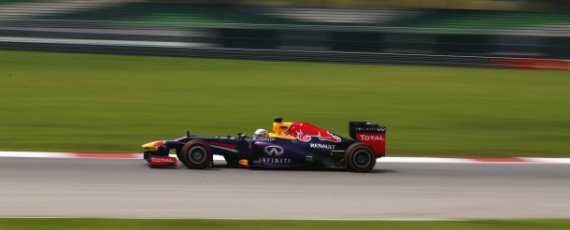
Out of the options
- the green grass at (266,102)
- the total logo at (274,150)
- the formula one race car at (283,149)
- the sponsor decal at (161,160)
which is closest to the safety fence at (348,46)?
the green grass at (266,102)

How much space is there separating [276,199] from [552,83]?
16033mm

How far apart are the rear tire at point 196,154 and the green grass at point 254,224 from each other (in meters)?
2.48

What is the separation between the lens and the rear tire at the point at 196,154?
9953 millimetres

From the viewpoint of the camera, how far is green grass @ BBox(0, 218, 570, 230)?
7.18 m

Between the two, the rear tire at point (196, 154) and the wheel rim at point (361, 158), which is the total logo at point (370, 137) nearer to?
the wheel rim at point (361, 158)

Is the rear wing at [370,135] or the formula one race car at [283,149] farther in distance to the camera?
the rear wing at [370,135]

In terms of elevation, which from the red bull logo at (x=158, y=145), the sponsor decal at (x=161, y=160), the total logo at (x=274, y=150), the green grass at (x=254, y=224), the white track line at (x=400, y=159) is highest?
the red bull logo at (x=158, y=145)

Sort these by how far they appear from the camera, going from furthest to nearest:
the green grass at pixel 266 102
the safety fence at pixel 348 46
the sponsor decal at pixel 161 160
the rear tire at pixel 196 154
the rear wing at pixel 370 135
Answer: the safety fence at pixel 348 46
the green grass at pixel 266 102
the rear wing at pixel 370 135
the sponsor decal at pixel 161 160
the rear tire at pixel 196 154

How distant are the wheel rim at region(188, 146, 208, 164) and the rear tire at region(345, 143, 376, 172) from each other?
1519 mm

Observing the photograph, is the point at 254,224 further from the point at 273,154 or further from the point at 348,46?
the point at 348,46

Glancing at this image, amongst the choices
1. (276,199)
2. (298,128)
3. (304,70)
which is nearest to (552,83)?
(304,70)

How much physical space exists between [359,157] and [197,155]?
1720 millimetres

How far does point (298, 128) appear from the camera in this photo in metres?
10.3

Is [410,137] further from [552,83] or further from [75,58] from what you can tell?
[75,58]
